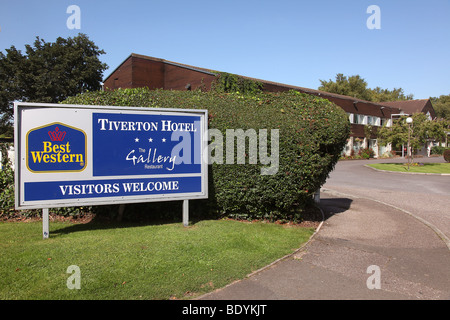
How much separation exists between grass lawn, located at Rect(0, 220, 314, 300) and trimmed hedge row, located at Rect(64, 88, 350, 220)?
48 centimetres

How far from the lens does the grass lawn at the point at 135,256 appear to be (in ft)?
12.0

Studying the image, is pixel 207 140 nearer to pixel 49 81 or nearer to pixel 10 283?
pixel 10 283

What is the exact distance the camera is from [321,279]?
13.5 feet

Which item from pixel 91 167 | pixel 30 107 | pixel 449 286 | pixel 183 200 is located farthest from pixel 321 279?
pixel 30 107

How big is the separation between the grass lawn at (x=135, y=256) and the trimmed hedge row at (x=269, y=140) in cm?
48

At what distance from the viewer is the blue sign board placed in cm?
534

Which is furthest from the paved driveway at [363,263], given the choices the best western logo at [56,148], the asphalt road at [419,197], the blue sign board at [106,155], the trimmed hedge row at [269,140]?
the best western logo at [56,148]

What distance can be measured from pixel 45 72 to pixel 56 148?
39.8m

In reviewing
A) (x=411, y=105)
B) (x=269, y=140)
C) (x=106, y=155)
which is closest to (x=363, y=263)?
(x=269, y=140)

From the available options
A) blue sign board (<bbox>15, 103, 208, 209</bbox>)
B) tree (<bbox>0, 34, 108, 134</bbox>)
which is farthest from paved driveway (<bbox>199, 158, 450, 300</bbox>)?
tree (<bbox>0, 34, 108, 134</bbox>)

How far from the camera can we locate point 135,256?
4.54 meters

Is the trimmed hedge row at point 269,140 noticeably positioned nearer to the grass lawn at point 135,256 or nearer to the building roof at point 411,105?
the grass lawn at point 135,256

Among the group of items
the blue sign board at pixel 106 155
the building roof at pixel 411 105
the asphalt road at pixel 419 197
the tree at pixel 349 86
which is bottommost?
the asphalt road at pixel 419 197

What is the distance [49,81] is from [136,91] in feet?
125
